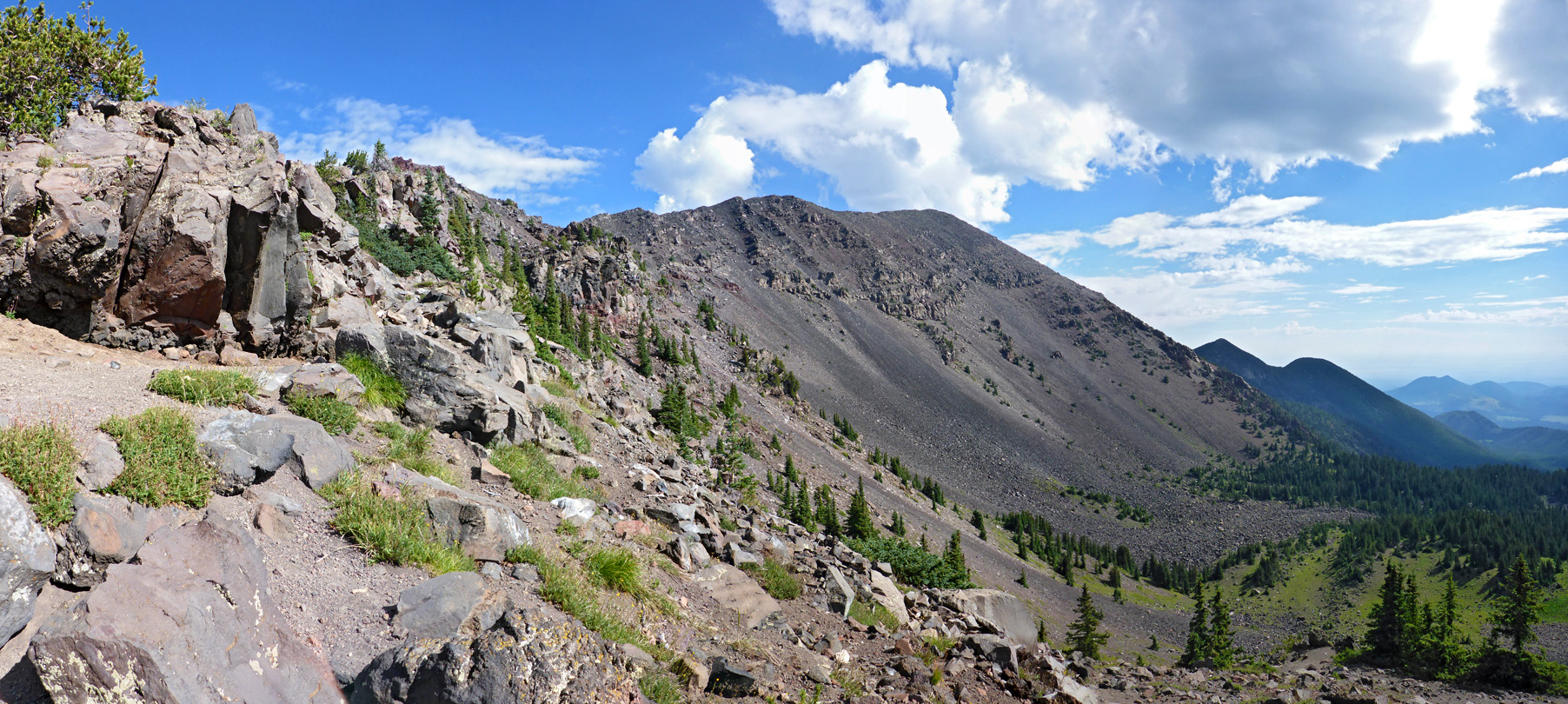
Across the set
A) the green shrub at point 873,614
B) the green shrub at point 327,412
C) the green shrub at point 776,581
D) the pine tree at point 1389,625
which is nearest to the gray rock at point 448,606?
the green shrub at point 327,412

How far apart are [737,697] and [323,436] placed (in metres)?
6.92

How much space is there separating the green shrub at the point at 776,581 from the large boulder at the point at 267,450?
7.88 m

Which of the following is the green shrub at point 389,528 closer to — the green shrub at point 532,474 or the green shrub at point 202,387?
the green shrub at point 202,387

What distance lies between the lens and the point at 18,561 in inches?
186

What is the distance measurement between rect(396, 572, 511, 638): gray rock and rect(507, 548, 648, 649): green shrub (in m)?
1.00

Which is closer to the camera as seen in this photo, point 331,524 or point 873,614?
point 331,524

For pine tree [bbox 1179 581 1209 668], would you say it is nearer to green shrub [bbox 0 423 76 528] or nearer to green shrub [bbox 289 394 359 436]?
green shrub [bbox 289 394 359 436]

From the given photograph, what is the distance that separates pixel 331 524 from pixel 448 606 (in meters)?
2.42

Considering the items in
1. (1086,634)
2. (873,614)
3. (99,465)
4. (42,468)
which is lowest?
(1086,634)

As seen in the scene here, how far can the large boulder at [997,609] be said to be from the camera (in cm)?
1717

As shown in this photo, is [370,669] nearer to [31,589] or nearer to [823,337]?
[31,589]

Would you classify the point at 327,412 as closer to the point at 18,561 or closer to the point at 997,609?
the point at 18,561

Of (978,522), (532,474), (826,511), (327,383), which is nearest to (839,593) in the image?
(532,474)

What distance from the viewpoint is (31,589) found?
4.79 meters
